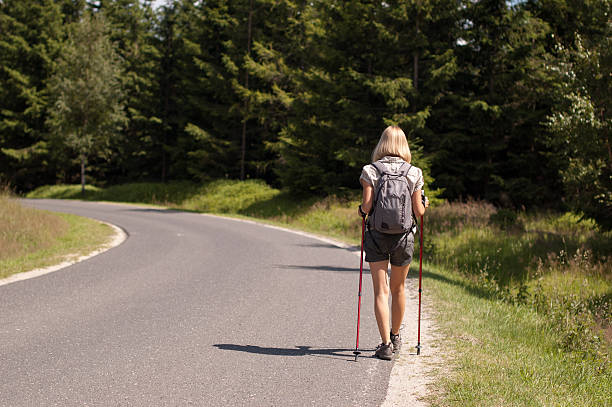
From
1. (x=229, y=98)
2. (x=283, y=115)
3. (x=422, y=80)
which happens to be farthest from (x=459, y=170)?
(x=229, y=98)

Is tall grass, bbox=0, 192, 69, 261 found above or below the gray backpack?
below

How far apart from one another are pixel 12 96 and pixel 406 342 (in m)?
52.2

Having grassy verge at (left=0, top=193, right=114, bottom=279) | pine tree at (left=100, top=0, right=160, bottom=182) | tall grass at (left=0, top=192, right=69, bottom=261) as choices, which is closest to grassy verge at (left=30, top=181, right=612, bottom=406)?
grassy verge at (left=0, top=193, right=114, bottom=279)

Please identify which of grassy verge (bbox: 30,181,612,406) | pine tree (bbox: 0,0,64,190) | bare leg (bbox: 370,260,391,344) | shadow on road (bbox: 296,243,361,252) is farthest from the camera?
pine tree (bbox: 0,0,64,190)

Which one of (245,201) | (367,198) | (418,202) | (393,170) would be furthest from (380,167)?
(245,201)

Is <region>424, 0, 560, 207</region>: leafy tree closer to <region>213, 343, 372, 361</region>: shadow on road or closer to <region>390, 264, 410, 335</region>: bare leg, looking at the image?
<region>390, 264, 410, 335</region>: bare leg

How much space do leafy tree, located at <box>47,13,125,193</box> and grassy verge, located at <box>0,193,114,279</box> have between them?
24050mm

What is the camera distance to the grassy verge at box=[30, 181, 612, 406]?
4.55 m

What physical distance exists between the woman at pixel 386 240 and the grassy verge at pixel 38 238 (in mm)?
7412

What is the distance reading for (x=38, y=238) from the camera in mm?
13906

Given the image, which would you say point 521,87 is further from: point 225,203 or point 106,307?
point 106,307

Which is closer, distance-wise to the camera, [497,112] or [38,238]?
[38,238]

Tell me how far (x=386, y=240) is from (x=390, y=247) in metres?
0.08

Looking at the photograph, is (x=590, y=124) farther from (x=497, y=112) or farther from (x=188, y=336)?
(x=188, y=336)
